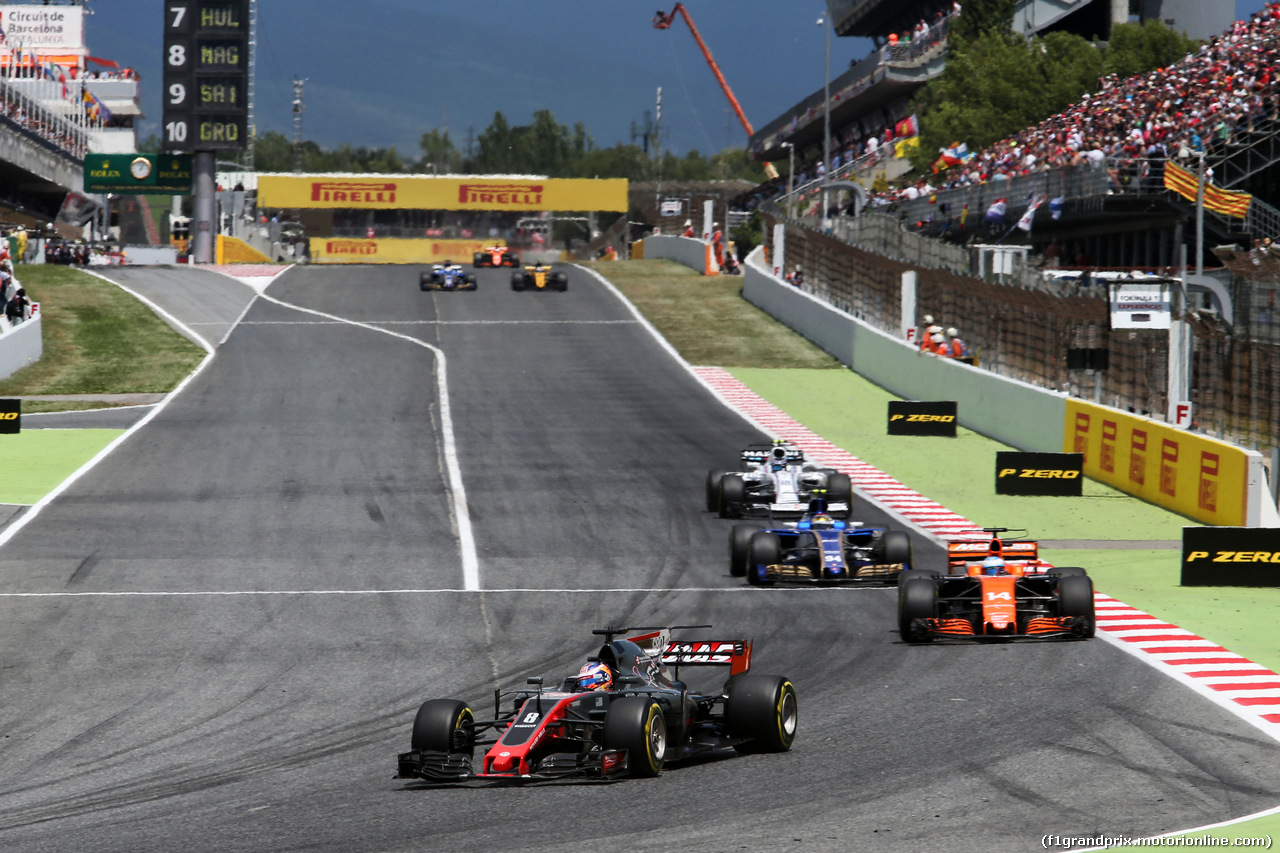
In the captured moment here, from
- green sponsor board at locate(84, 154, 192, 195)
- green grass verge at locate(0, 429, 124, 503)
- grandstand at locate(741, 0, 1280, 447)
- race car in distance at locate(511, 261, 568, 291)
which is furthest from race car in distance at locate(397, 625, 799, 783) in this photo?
green sponsor board at locate(84, 154, 192, 195)

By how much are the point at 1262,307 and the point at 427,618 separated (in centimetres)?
1232

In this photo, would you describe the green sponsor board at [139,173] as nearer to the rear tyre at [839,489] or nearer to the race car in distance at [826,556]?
the rear tyre at [839,489]

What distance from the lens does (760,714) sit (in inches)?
423

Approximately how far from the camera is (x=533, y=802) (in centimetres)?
958

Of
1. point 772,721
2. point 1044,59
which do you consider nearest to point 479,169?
point 1044,59

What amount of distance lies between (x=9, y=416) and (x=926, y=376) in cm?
1958

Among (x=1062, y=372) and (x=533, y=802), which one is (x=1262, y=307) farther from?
(x=533, y=802)

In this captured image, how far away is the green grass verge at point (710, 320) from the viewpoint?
44.3 meters

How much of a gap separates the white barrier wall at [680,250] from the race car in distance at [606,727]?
5431 cm

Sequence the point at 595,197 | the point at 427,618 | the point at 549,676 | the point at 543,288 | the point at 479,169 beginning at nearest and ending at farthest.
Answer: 1. the point at 549,676
2. the point at 427,618
3. the point at 543,288
4. the point at 595,197
5. the point at 479,169

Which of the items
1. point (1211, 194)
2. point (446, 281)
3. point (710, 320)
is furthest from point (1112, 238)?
point (446, 281)

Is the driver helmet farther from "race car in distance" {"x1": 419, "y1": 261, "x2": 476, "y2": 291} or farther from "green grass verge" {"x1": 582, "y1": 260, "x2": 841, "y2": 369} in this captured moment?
"race car in distance" {"x1": 419, "y1": 261, "x2": 476, "y2": 291}

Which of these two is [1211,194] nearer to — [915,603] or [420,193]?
[915,603]

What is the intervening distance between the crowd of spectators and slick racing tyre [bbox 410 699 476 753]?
31.5m
